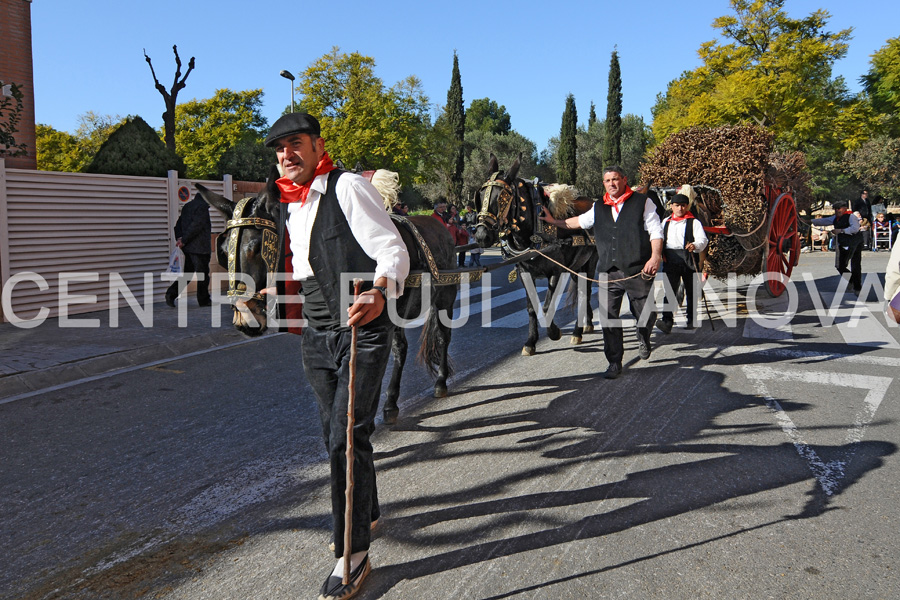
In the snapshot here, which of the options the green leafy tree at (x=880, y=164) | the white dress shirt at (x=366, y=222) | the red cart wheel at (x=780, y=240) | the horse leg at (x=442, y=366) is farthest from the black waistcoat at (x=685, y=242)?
the green leafy tree at (x=880, y=164)

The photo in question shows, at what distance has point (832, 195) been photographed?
46344 millimetres

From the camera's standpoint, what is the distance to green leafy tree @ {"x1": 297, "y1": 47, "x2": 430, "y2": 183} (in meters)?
38.0

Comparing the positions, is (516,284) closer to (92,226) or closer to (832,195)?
(92,226)

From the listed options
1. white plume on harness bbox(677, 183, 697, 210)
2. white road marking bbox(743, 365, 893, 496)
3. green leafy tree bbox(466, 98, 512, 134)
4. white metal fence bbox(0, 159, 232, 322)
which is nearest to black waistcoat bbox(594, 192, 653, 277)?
white road marking bbox(743, 365, 893, 496)

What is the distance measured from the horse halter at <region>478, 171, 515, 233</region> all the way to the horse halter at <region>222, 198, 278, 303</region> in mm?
3643

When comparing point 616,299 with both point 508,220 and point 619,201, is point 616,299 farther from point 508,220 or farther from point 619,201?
point 508,220

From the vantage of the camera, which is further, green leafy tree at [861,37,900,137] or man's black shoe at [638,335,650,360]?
green leafy tree at [861,37,900,137]

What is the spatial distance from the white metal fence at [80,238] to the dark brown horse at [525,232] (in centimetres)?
778

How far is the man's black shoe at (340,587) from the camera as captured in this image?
276 centimetres

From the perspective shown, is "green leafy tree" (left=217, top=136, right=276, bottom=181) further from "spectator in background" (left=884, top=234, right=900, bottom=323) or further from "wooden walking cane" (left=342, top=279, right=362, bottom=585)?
"spectator in background" (left=884, top=234, right=900, bottom=323)


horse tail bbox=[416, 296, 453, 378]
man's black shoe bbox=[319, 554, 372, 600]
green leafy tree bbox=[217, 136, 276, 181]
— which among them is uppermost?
green leafy tree bbox=[217, 136, 276, 181]

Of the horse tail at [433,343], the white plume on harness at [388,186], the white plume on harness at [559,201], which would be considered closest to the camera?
the white plume on harness at [388,186]

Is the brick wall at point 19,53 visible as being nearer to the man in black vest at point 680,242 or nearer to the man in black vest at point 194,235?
the man in black vest at point 194,235

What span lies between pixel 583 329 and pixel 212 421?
5171 mm
